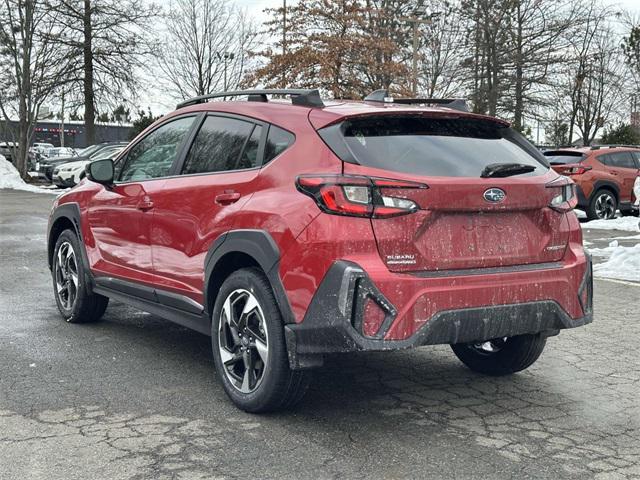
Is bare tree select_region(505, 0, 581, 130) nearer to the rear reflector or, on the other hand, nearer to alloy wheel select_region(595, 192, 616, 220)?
alloy wheel select_region(595, 192, 616, 220)

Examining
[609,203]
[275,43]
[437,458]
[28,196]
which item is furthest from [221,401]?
[275,43]

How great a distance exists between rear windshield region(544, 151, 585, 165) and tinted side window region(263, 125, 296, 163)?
530 inches

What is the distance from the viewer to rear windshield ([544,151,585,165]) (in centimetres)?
1697

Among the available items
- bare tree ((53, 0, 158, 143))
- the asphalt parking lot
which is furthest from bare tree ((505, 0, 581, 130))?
the asphalt parking lot

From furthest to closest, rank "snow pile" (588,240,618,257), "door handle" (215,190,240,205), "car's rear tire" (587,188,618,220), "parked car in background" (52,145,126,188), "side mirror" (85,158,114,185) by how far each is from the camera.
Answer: "parked car in background" (52,145,126,188) < "car's rear tire" (587,188,618,220) < "snow pile" (588,240,618,257) < "side mirror" (85,158,114,185) < "door handle" (215,190,240,205)

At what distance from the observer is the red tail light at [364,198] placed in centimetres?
379

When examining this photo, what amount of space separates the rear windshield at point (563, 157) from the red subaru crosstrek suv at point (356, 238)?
497 inches

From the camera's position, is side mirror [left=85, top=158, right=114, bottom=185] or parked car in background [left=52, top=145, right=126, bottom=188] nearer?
side mirror [left=85, top=158, right=114, bottom=185]

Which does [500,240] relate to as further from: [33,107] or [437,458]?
[33,107]

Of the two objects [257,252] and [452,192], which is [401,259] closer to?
[452,192]

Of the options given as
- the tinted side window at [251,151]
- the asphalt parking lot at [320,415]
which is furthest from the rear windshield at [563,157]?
the tinted side window at [251,151]

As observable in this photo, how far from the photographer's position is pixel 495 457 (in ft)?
12.1

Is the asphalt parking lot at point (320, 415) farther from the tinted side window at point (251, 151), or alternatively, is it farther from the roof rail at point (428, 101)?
the roof rail at point (428, 101)

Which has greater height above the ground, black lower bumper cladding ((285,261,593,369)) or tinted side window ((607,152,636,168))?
tinted side window ((607,152,636,168))
